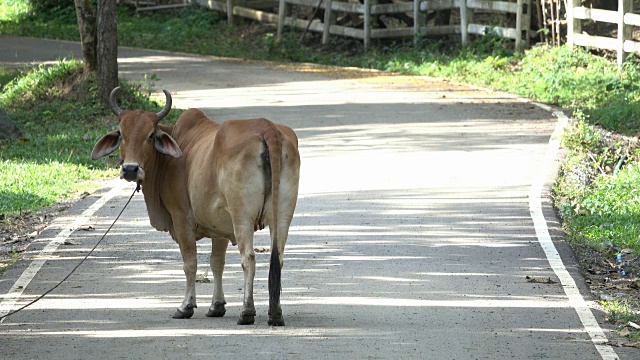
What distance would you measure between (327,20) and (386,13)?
1.62 metres

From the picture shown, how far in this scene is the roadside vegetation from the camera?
1241 centimetres

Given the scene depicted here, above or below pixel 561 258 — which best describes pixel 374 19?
above

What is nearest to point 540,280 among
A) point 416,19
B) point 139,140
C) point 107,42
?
point 139,140

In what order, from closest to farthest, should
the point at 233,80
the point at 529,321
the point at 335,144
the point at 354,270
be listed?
the point at 529,321, the point at 354,270, the point at 335,144, the point at 233,80

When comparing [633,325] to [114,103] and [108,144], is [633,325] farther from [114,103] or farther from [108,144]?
[114,103]

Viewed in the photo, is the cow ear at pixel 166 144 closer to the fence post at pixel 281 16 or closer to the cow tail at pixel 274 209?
the cow tail at pixel 274 209

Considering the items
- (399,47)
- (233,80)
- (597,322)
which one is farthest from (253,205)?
(399,47)

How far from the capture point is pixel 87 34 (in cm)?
1945

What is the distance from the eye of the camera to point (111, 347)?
7395 millimetres

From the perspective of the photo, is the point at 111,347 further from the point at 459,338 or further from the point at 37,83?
the point at 37,83

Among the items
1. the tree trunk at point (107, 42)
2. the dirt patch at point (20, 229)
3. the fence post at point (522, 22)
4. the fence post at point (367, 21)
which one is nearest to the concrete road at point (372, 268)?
the dirt patch at point (20, 229)

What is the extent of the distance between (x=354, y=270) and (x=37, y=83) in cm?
1175

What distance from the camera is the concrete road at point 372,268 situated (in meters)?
7.47

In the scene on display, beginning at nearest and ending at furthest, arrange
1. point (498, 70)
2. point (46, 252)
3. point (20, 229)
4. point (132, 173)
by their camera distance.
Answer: point (132, 173) → point (46, 252) → point (20, 229) → point (498, 70)
